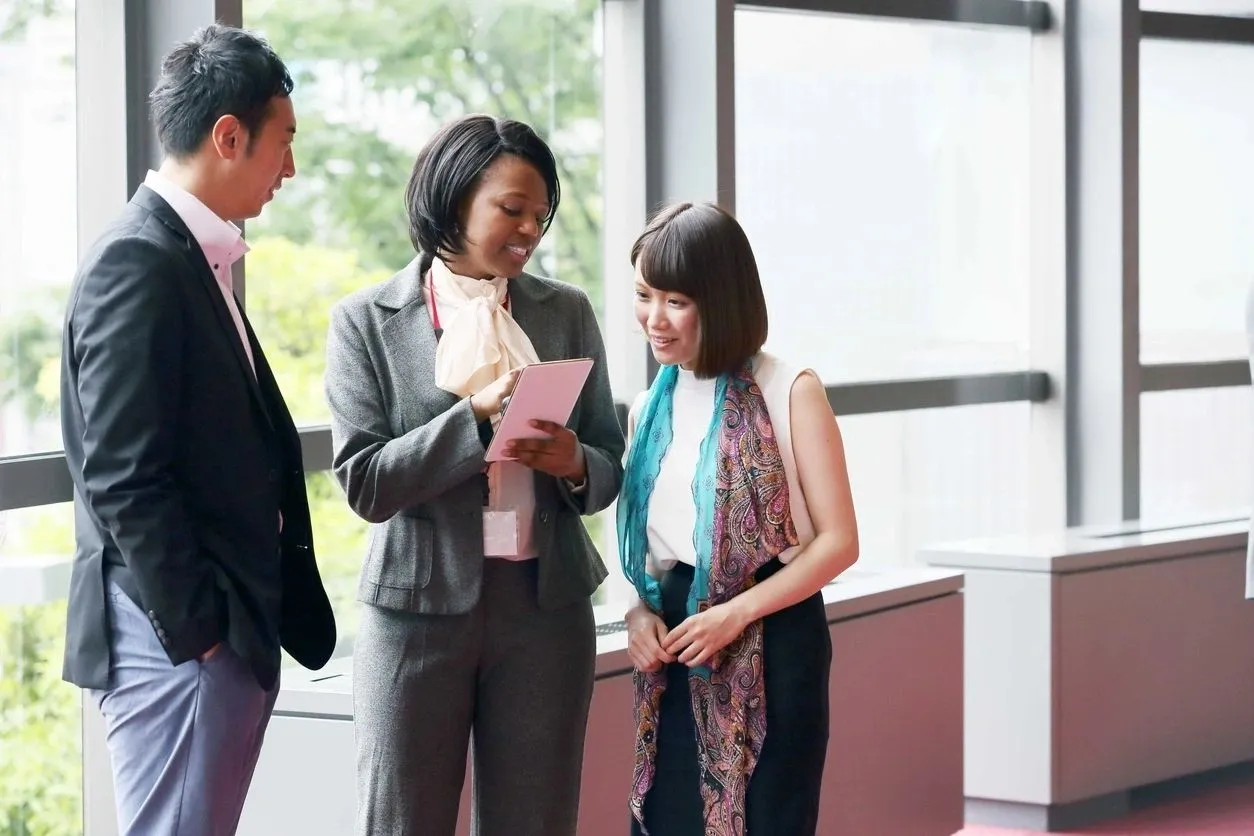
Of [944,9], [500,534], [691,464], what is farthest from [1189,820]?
[500,534]

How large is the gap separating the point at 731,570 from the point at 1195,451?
4.33 metres

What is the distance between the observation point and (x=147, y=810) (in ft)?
7.49

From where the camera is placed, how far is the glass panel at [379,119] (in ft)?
13.2

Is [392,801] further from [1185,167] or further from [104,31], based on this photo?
[1185,167]

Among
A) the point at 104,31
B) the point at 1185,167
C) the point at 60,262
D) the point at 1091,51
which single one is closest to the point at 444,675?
the point at 60,262

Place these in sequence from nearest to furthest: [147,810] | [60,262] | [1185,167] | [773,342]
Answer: [147,810] → [60,262] → [773,342] → [1185,167]

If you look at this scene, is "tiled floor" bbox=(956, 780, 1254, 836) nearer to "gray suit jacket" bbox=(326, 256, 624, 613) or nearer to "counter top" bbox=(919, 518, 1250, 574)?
"counter top" bbox=(919, 518, 1250, 574)

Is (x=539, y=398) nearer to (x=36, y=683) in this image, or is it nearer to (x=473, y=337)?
(x=473, y=337)

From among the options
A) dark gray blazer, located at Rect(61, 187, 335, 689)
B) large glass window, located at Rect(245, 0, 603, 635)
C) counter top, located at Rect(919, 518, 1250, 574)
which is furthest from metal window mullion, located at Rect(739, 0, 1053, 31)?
dark gray blazer, located at Rect(61, 187, 335, 689)

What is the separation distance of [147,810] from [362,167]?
7.46ft

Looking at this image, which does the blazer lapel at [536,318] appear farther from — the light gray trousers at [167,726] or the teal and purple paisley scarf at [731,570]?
the light gray trousers at [167,726]

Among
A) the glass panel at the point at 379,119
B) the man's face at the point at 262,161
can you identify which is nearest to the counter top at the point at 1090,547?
the glass panel at the point at 379,119

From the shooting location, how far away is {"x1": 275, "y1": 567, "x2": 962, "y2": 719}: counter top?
10.6 ft

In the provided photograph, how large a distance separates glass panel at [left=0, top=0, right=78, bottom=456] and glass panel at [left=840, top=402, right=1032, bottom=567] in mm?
2792
